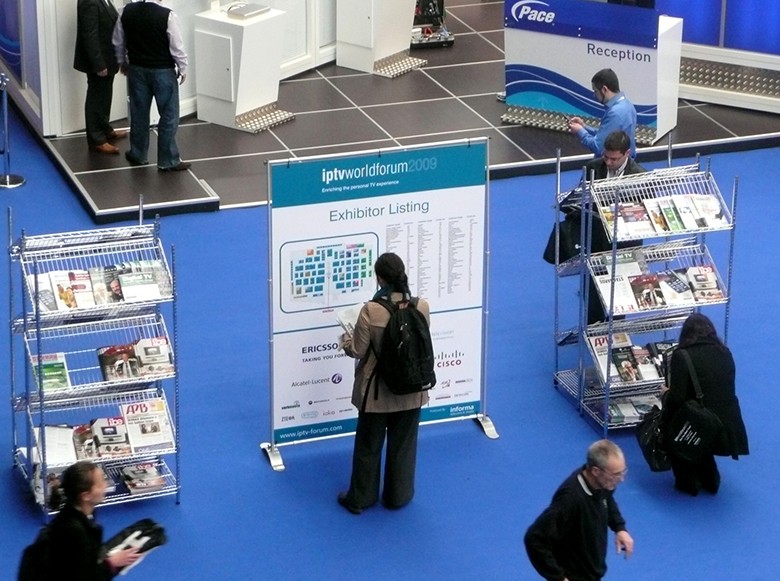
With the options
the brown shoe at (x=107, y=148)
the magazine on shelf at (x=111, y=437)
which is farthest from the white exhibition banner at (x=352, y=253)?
the brown shoe at (x=107, y=148)

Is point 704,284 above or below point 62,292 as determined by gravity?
below

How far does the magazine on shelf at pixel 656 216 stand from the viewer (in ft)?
26.3

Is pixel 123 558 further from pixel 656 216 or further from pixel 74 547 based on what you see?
pixel 656 216

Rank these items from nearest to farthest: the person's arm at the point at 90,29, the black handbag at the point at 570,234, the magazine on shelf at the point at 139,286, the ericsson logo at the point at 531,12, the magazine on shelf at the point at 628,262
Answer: the magazine on shelf at the point at 139,286
the magazine on shelf at the point at 628,262
the black handbag at the point at 570,234
the person's arm at the point at 90,29
the ericsson logo at the point at 531,12

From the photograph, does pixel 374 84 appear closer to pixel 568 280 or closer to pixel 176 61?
pixel 176 61

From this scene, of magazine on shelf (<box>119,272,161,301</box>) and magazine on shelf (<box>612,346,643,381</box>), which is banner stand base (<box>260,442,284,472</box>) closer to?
magazine on shelf (<box>119,272,161,301</box>)

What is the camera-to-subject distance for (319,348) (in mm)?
7891

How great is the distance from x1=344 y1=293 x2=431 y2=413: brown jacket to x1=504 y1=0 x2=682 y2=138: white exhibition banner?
5.32 m

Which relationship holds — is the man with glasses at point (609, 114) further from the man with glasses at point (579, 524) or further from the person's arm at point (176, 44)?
the man with glasses at point (579, 524)

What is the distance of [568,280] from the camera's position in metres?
10.1

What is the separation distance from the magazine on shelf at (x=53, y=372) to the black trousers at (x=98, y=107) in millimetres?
4620

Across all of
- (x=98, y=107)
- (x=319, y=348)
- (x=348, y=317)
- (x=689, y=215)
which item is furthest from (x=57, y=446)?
(x=98, y=107)

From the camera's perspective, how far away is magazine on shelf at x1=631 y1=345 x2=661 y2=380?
328 inches

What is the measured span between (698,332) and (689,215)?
962mm
